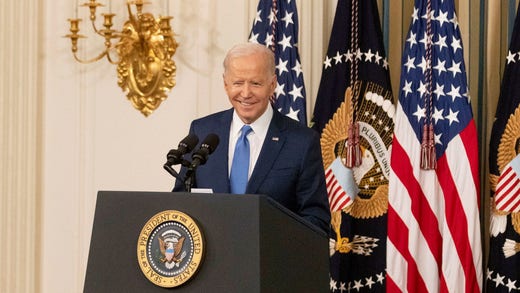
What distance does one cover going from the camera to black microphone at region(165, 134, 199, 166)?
10.0ft

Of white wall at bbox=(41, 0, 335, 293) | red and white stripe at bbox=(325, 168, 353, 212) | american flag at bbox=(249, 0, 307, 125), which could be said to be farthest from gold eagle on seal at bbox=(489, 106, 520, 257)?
white wall at bbox=(41, 0, 335, 293)

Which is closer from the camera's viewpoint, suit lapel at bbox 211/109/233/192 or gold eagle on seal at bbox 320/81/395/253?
suit lapel at bbox 211/109/233/192

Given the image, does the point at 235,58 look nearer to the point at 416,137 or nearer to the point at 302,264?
the point at 302,264

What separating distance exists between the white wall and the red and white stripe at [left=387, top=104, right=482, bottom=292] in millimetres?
1316

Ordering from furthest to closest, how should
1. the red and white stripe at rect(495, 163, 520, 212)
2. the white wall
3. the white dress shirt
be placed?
the white wall < the red and white stripe at rect(495, 163, 520, 212) < the white dress shirt

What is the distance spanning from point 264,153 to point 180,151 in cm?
64

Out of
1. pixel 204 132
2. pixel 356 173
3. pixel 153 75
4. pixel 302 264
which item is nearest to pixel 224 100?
pixel 153 75

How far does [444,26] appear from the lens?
5.65 metres

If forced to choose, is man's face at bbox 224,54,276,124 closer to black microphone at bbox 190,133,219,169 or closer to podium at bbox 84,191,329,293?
black microphone at bbox 190,133,219,169

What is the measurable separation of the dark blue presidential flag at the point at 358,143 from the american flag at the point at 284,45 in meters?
0.15

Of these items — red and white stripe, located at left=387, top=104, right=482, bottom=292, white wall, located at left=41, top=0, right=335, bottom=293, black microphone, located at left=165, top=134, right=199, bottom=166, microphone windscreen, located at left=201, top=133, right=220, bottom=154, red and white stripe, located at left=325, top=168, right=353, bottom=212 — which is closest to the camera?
black microphone, located at left=165, top=134, right=199, bottom=166

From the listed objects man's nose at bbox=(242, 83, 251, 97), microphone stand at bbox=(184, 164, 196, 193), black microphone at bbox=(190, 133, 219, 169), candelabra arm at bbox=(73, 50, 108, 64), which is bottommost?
microphone stand at bbox=(184, 164, 196, 193)

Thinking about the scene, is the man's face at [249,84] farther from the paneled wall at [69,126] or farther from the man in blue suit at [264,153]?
the paneled wall at [69,126]

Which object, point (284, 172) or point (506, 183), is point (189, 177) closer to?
point (284, 172)
